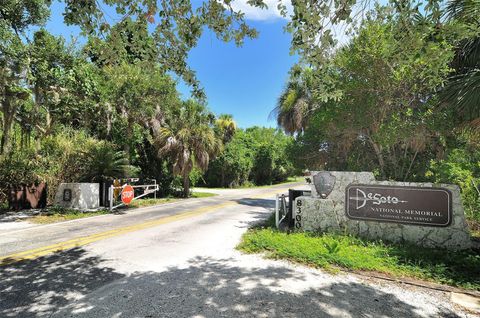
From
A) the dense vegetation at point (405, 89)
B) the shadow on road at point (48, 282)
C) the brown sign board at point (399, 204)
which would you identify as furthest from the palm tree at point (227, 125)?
the shadow on road at point (48, 282)

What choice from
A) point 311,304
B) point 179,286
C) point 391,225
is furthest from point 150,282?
point 391,225

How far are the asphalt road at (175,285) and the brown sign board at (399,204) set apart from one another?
323 cm

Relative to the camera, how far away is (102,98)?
46.0 ft

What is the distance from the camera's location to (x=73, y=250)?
6.77m

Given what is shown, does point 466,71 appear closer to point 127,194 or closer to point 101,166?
point 127,194

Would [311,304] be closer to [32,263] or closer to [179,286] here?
[179,286]

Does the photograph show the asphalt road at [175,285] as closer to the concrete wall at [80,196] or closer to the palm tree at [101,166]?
the concrete wall at [80,196]

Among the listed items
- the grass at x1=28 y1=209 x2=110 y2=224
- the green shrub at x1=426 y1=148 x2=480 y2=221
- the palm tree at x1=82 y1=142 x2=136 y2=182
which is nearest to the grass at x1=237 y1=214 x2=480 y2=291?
the green shrub at x1=426 y1=148 x2=480 y2=221

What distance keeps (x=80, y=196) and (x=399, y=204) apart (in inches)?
484

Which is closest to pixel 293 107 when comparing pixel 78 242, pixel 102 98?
pixel 102 98

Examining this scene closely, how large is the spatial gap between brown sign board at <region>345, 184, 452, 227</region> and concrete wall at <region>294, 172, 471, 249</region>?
0.12 m

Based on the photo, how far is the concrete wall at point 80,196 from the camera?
12.6m

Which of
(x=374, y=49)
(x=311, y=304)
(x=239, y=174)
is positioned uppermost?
(x=374, y=49)

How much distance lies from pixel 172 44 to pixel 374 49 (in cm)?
743
